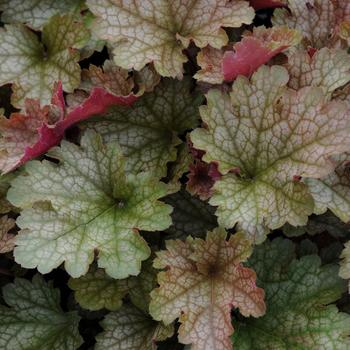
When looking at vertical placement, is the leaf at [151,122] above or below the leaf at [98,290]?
above

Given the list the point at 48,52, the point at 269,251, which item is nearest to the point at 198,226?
the point at 269,251

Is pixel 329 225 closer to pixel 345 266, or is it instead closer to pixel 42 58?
pixel 345 266

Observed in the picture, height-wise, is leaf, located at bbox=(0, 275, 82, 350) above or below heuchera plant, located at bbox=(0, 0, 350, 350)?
below

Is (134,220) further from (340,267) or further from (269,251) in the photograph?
(340,267)

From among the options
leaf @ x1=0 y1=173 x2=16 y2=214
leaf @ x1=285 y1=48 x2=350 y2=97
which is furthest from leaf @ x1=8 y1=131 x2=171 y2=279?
leaf @ x1=285 y1=48 x2=350 y2=97

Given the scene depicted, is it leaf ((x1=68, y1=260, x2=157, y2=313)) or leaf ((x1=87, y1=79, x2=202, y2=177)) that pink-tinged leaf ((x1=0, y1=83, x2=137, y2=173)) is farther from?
leaf ((x1=68, y1=260, x2=157, y2=313))

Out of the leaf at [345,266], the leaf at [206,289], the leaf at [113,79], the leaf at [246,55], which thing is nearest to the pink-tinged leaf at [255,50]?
the leaf at [246,55]

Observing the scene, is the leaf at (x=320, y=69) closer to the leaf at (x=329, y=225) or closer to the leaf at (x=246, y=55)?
the leaf at (x=246, y=55)
